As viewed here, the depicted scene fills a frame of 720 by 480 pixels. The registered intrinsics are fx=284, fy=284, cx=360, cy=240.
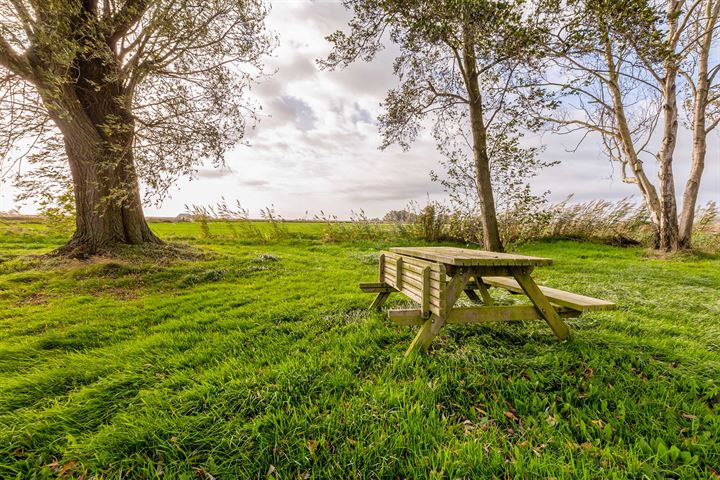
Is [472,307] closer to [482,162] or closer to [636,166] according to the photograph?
[482,162]

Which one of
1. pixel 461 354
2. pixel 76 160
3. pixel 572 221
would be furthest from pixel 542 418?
pixel 572 221

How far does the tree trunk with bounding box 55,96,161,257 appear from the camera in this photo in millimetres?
7707

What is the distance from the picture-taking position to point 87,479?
68.7 inches

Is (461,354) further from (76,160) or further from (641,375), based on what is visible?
(76,160)

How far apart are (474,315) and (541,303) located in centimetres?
76

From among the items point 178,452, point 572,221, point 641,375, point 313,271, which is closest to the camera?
point 178,452

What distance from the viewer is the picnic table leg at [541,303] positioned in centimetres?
301

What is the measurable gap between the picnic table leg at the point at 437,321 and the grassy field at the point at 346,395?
0.60 feet

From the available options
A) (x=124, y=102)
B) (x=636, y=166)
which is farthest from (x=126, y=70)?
(x=636, y=166)

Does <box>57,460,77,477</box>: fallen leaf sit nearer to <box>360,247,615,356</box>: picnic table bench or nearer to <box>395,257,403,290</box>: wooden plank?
<box>360,247,615,356</box>: picnic table bench

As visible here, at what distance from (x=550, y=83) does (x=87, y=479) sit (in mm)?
10310

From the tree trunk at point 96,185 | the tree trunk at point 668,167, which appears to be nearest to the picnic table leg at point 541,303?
the tree trunk at point 96,185

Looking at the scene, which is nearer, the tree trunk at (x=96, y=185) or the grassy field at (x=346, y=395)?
the grassy field at (x=346, y=395)

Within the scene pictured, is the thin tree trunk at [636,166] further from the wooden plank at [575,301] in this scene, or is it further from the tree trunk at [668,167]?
the wooden plank at [575,301]
